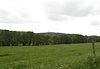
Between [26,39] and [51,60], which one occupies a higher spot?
[51,60]

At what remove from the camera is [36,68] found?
14.8 metres

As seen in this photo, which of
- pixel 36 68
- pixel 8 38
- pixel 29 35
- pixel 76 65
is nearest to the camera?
pixel 36 68

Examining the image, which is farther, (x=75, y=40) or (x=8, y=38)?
(x=75, y=40)

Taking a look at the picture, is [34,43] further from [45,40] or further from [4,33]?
[4,33]

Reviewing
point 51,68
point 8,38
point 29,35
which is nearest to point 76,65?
point 51,68

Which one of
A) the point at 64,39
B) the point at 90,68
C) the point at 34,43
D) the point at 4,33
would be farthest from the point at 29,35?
the point at 90,68

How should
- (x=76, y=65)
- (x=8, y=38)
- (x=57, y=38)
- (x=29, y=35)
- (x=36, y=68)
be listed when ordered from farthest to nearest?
(x=57, y=38), (x=29, y=35), (x=8, y=38), (x=76, y=65), (x=36, y=68)

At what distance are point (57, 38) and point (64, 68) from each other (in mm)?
159690

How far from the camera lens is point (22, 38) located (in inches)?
5969

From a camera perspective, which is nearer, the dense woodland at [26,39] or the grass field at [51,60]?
the grass field at [51,60]

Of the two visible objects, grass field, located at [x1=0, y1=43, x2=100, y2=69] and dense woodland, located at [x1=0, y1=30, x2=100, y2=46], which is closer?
grass field, located at [x1=0, y1=43, x2=100, y2=69]

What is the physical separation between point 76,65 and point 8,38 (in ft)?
425

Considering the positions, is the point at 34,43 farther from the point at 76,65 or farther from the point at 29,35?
the point at 76,65

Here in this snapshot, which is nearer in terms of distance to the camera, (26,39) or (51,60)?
(51,60)
